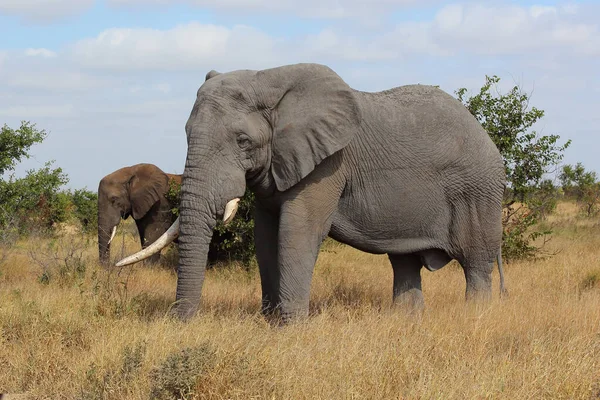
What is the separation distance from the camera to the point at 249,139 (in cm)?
688

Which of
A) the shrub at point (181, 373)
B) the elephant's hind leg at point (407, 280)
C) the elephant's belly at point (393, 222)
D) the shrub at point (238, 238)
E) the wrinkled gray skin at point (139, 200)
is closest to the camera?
the shrub at point (181, 373)

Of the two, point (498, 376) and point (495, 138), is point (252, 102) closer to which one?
point (498, 376)

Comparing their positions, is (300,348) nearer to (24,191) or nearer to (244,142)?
(244,142)

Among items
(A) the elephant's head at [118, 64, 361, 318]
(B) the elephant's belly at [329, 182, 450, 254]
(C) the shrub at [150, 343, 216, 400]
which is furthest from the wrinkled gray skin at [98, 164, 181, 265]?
(C) the shrub at [150, 343, 216, 400]

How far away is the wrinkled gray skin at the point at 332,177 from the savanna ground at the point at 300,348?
47 centimetres

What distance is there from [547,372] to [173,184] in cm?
956

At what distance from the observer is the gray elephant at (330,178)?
6.73 meters

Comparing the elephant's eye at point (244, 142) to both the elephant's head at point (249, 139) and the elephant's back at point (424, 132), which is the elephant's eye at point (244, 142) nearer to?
the elephant's head at point (249, 139)

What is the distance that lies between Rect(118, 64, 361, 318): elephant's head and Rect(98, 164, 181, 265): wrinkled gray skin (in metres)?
6.85

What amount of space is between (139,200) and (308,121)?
7.33 m

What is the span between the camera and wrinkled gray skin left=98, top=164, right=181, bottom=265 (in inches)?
541

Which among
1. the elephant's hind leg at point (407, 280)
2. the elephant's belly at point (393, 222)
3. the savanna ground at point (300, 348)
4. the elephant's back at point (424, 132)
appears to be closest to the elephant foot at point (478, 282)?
the savanna ground at point (300, 348)

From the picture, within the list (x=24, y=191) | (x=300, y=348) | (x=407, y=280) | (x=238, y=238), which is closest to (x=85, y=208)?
(x=24, y=191)

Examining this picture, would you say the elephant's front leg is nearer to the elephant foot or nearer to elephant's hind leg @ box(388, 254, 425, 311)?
elephant's hind leg @ box(388, 254, 425, 311)
